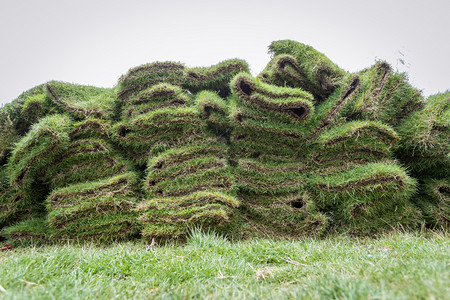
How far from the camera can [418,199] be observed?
3.73 m

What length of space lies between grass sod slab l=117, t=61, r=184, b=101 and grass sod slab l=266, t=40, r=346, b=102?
1.76m

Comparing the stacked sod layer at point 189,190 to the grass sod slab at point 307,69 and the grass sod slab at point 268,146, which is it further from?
the grass sod slab at point 307,69

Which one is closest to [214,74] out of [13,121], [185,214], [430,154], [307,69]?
[307,69]

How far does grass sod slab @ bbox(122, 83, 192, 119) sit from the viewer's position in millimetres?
4328

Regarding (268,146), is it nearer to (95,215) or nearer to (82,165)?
(95,215)

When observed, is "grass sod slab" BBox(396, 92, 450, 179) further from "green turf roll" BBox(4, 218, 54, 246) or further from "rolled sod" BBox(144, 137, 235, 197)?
"green turf roll" BBox(4, 218, 54, 246)

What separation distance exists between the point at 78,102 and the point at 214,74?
275 centimetres

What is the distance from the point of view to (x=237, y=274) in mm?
1819

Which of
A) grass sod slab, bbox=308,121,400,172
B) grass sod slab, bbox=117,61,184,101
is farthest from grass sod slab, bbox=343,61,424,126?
grass sod slab, bbox=117,61,184,101

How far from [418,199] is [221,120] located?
3473 millimetres

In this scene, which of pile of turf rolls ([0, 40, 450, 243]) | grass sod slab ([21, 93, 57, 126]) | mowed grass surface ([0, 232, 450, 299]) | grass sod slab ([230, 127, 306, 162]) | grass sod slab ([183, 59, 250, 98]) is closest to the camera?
mowed grass surface ([0, 232, 450, 299])

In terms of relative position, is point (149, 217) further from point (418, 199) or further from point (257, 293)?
point (418, 199)

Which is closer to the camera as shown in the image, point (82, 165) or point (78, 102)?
point (82, 165)

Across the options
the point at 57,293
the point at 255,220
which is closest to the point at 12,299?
the point at 57,293
